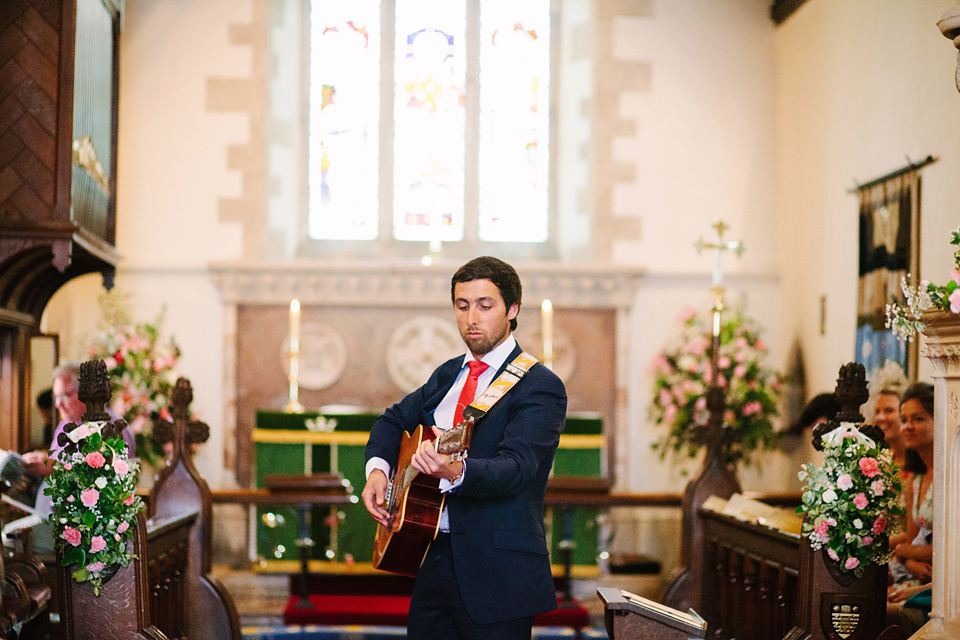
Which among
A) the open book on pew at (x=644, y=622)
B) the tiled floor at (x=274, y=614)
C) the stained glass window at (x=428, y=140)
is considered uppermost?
the stained glass window at (x=428, y=140)

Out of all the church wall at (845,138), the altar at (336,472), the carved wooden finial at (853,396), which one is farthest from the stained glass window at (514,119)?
the carved wooden finial at (853,396)

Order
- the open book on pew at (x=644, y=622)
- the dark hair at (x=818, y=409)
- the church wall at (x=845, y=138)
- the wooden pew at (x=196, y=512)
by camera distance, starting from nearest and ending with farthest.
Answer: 1. the open book on pew at (x=644, y=622)
2. the wooden pew at (x=196, y=512)
3. the church wall at (x=845, y=138)
4. the dark hair at (x=818, y=409)

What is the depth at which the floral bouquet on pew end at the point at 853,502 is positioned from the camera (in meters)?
3.40

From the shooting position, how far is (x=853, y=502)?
134 inches

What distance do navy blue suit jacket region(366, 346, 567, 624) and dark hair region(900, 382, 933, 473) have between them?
6.86ft

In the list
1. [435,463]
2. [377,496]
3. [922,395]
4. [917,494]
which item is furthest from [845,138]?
[435,463]

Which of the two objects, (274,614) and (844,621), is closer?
(844,621)

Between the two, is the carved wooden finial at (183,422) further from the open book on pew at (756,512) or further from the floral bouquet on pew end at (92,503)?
the open book on pew at (756,512)

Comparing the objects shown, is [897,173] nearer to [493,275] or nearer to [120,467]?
[493,275]

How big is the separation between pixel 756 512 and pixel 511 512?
6.95 ft

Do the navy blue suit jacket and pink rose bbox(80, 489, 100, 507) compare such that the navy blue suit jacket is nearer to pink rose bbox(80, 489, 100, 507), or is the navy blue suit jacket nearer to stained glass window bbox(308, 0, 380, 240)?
pink rose bbox(80, 489, 100, 507)

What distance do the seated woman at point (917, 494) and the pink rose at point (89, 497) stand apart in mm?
2894

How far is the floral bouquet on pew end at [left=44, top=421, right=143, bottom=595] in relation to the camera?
3.39 meters

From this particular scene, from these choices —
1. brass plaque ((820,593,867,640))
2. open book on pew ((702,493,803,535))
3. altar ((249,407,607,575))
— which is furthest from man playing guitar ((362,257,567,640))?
altar ((249,407,607,575))
